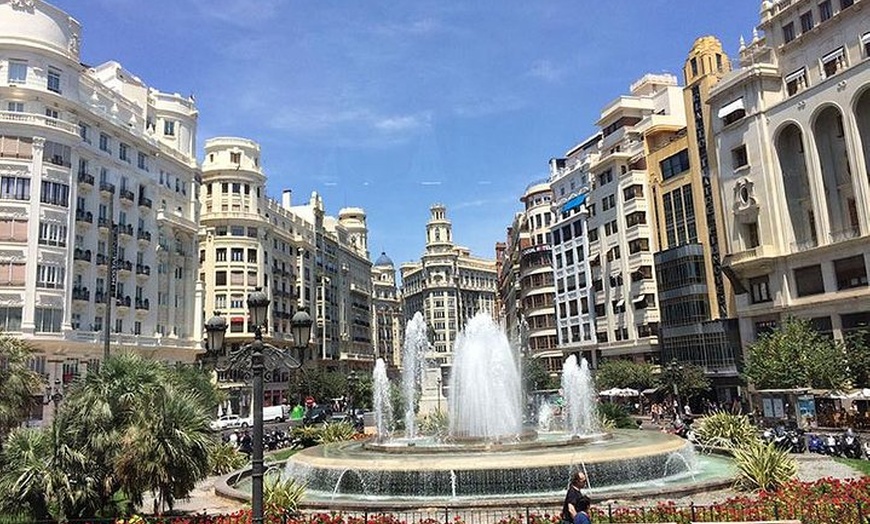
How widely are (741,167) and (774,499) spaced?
40.6 m

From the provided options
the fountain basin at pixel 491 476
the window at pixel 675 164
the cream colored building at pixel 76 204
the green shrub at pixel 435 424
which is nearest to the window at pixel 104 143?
the cream colored building at pixel 76 204

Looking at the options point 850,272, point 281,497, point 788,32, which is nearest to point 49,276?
point 281,497

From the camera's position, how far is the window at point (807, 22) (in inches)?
1833

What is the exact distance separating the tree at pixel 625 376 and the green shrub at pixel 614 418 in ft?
73.1

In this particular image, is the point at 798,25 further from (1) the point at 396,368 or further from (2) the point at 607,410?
(1) the point at 396,368

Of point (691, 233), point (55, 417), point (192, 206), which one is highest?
point (192, 206)

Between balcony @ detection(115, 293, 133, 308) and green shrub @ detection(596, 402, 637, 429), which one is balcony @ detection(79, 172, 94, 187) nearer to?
balcony @ detection(115, 293, 133, 308)

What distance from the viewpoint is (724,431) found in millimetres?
27516

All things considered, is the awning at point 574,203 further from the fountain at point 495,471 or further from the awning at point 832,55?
the fountain at point 495,471

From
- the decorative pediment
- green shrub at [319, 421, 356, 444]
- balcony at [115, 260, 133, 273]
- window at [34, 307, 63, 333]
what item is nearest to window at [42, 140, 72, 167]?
balcony at [115, 260, 133, 273]

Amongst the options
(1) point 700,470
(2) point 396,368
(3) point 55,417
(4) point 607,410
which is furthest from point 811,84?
(2) point 396,368

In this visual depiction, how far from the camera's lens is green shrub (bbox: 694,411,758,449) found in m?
26.8

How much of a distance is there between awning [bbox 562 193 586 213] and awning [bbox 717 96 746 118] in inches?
946

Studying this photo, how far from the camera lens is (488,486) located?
18656mm
